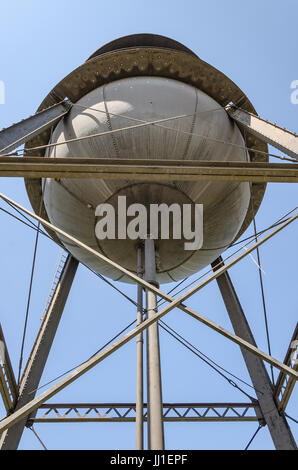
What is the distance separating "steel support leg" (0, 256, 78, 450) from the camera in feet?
21.6

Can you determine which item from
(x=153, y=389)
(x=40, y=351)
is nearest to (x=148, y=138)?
(x=153, y=389)

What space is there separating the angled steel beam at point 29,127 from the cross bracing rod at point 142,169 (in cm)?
119

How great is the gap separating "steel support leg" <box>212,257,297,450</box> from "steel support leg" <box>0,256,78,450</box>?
2943mm

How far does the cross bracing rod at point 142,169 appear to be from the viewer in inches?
187

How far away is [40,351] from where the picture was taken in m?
7.67

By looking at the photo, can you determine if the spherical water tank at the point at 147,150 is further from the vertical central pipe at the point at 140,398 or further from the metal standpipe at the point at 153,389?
the metal standpipe at the point at 153,389

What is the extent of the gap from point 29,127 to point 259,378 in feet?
18.8

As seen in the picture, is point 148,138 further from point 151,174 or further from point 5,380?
point 5,380

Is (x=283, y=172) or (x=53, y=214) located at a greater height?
(x=53, y=214)

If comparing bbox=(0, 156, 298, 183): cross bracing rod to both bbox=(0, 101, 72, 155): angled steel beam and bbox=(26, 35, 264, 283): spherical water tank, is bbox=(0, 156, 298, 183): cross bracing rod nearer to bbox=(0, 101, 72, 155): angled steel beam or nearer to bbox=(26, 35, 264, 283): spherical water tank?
bbox=(0, 101, 72, 155): angled steel beam
